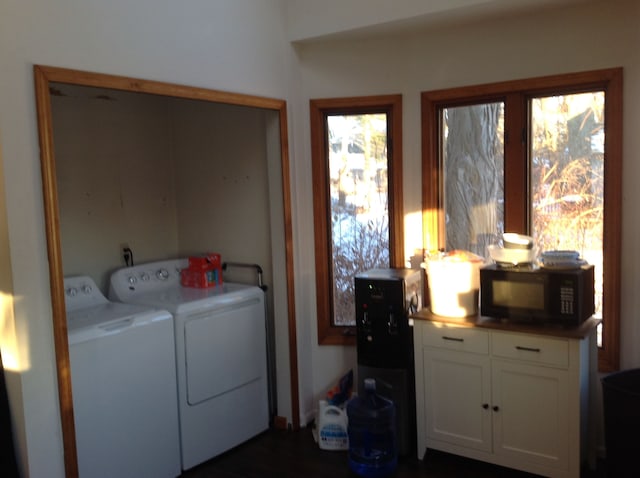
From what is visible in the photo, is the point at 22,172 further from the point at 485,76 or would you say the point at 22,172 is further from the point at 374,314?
the point at 485,76

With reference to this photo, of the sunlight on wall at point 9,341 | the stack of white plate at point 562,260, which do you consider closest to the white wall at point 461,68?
the stack of white plate at point 562,260

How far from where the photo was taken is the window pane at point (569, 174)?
123 inches

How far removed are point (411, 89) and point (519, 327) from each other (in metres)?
1.59

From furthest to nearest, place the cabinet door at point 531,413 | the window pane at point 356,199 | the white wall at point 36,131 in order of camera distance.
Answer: the window pane at point 356,199 → the cabinet door at point 531,413 → the white wall at point 36,131

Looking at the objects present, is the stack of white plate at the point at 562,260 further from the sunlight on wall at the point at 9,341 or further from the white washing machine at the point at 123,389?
the sunlight on wall at the point at 9,341

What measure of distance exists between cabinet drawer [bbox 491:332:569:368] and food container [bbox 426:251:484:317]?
0.24 metres

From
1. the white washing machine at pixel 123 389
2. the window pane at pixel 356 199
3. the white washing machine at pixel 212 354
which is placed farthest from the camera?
the window pane at pixel 356 199

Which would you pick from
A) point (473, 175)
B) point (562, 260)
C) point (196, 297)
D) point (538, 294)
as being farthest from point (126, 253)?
point (562, 260)

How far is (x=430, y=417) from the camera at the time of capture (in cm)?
322

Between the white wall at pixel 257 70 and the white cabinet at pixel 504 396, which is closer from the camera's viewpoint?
the white wall at pixel 257 70

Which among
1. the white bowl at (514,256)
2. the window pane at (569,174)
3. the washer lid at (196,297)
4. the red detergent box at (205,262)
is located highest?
the window pane at (569,174)

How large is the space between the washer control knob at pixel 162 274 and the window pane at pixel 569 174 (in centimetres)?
238

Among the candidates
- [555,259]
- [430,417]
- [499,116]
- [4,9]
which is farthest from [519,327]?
[4,9]

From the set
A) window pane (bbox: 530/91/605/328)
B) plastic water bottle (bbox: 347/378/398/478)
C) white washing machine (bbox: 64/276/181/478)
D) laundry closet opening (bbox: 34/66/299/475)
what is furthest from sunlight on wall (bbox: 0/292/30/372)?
window pane (bbox: 530/91/605/328)
